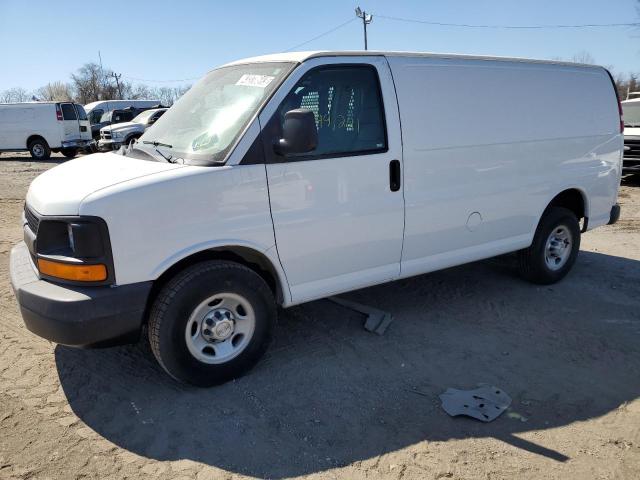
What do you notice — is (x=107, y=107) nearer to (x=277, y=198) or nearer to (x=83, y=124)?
(x=83, y=124)

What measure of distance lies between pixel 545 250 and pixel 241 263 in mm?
3335

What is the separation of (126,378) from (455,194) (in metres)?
2.90

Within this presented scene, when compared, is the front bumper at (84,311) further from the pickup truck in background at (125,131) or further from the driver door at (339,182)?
the pickup truck in background at (125,131)

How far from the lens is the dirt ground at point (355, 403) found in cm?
284

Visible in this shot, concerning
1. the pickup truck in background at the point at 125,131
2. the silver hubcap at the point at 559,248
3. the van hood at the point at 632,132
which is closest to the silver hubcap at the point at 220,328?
the silver hubcap at the point at 559,248

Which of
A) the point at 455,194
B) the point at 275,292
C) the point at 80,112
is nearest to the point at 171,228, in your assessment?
the point at 275,292

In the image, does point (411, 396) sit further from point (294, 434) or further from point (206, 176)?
point (206, 176)

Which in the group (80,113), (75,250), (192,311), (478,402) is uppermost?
(80,113)

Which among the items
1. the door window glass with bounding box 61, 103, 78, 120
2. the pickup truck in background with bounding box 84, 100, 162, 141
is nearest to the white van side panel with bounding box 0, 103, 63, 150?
the door window glass with bounding box 61, 103, 78, 120

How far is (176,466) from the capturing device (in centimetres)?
281

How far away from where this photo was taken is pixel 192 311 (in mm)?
3275

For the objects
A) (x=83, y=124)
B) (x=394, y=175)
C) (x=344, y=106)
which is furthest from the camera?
(x=83, y=124)

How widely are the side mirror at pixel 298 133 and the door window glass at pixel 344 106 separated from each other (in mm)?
211

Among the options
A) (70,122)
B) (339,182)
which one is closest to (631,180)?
(339,182)
